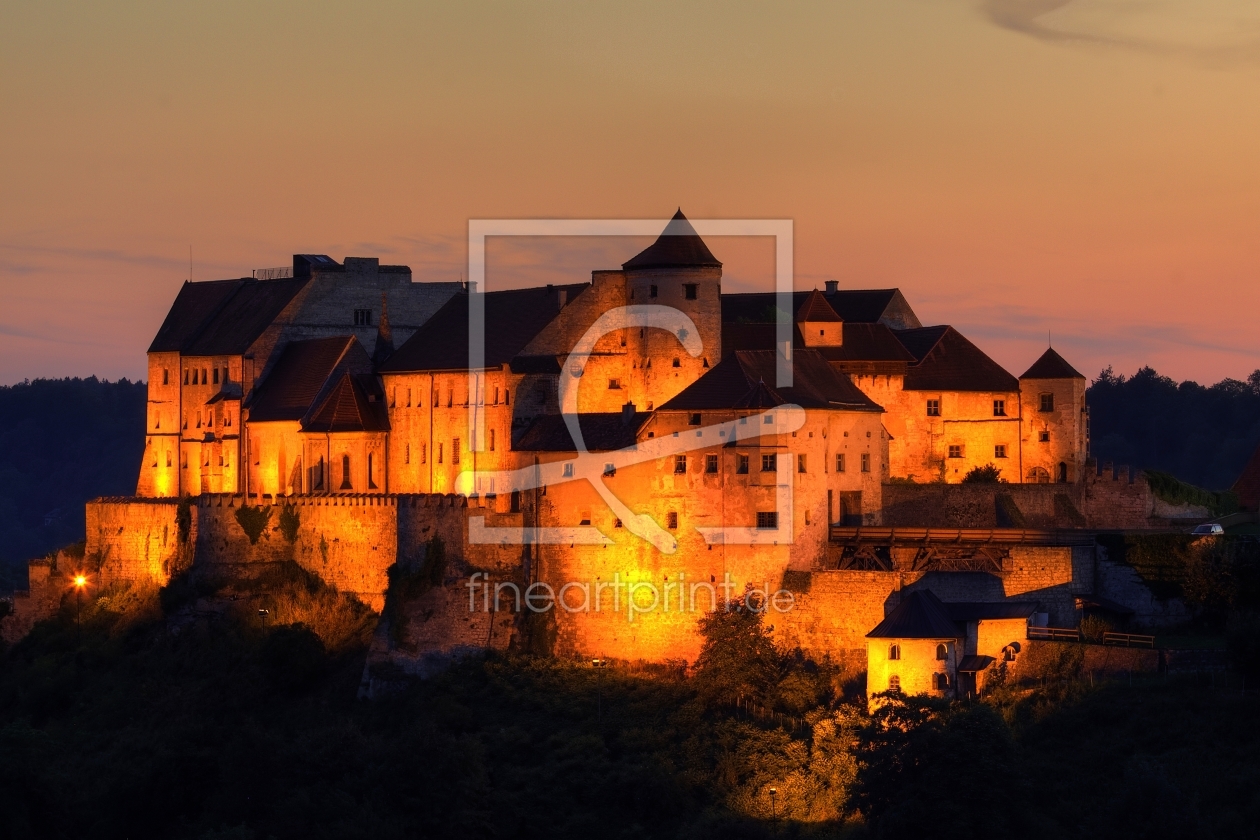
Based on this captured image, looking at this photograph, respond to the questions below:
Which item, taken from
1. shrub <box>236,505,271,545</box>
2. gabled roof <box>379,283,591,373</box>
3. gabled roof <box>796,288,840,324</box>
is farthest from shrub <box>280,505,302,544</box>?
gabled roof <box>796,288,840,324</box>

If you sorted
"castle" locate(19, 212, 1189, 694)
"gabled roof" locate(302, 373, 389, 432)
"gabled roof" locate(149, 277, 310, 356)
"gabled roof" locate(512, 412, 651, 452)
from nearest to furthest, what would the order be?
"castle" locate(19, 212, 1189, 694)
"gabled roof" locate(512, 412, 651, 452)
"gabled roof" locate(302, 373, 389, 432)
"gabled roof" locate(149, 277, 310, 356)

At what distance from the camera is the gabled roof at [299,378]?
8356cm

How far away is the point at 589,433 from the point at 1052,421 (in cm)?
1916

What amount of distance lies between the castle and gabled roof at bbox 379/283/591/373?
186 millimetres

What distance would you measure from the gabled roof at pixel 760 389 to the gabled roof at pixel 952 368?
327 inches

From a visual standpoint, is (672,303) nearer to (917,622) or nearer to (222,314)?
(917,622)

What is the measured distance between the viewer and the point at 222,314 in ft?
307

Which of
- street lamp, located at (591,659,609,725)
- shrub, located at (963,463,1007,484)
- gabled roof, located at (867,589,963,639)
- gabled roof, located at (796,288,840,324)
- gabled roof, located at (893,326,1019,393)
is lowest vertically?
street lamp, located at (591,659,609,725)

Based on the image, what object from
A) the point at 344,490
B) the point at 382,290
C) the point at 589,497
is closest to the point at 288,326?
the point at 382,290

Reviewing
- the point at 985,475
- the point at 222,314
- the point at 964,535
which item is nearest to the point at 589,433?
the point at 964,535

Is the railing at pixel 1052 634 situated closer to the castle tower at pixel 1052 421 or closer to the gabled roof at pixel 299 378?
the castle tower at pixel 1052 421

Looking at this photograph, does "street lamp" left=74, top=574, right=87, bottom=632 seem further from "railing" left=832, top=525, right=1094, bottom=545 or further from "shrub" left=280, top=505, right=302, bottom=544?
"railing" left=832, top=525, right=1094, bottom=545

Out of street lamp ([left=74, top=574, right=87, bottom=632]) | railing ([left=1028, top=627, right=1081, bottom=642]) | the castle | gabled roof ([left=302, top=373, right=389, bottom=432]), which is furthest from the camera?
street lamp ([left=74, top=574, right=87, bottom=632])

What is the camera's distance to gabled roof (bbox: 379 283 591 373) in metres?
78.9
